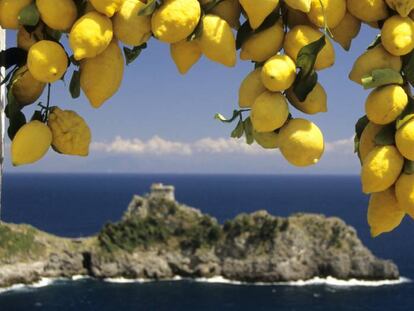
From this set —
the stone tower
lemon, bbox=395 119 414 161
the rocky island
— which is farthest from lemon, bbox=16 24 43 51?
the stone tower

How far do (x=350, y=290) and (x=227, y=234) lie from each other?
47.4 feet

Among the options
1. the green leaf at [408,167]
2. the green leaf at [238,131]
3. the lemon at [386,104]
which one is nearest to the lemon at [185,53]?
the green leaf at [238,131]

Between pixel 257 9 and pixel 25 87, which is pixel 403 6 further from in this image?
pixel 25 87

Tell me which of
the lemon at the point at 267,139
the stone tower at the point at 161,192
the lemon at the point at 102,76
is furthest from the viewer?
the stone tower at the point at 161,192

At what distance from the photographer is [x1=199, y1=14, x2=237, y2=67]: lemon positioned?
47.6 inches

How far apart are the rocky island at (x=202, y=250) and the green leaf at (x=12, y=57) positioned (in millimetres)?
62098

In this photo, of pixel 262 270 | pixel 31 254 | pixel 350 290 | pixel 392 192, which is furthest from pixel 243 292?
pixel 392 192

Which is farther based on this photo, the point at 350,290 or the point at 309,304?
the point at 350,290

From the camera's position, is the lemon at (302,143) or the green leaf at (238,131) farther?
the green leaf at (238,131)

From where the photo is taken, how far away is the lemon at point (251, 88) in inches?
47.7

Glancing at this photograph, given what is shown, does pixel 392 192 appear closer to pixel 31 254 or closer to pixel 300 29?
pixel 300 29

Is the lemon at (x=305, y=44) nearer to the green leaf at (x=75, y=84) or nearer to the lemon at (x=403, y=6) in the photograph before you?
the lemon at (x=403, y=6)

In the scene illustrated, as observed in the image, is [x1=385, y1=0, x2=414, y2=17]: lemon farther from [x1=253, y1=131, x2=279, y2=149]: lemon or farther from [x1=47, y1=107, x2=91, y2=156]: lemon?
[x1=47, y1=107, x2=91, y2=156]: lemon

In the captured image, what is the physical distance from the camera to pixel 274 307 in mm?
59562
